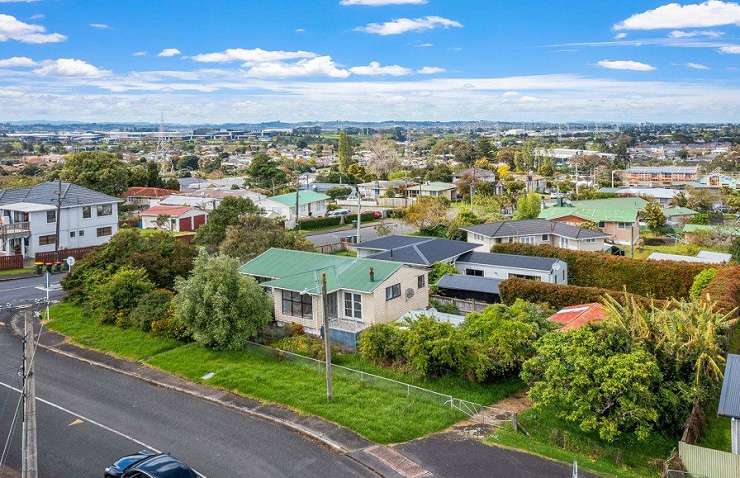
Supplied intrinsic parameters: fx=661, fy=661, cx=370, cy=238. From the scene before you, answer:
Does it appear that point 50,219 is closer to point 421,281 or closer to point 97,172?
point 97,172

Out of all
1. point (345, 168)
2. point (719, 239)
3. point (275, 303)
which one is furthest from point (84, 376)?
point (345, 168)

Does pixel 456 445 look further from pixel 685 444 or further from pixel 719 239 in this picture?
pixel 719 239

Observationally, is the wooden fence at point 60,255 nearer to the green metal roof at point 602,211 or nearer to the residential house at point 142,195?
the residential house at point 142,195

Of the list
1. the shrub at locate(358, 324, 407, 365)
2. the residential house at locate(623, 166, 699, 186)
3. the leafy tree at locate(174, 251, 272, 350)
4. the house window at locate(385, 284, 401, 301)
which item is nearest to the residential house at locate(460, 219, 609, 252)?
the house window at locate(385, 284, 401, 301)

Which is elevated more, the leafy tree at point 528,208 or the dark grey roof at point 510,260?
the leafy tree at point 528,208

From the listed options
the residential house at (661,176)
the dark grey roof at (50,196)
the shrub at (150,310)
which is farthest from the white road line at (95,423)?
the residential house at (661,176)

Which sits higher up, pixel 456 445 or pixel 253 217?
pixel 253 217
